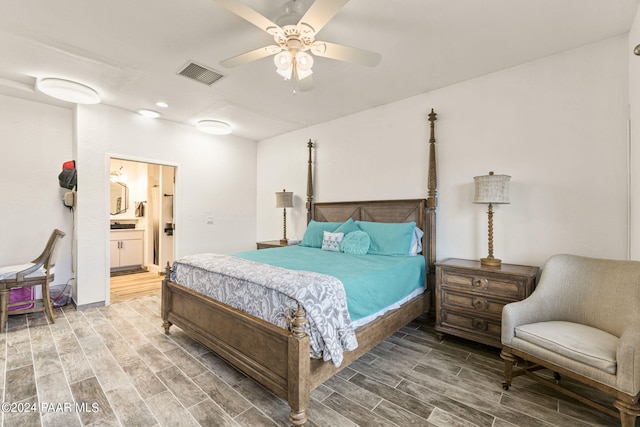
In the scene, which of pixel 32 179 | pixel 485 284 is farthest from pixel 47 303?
pixel 485 284

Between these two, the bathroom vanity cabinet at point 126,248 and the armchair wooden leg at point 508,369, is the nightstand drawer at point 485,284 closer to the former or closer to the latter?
the armchair wooden leg at point 508,369

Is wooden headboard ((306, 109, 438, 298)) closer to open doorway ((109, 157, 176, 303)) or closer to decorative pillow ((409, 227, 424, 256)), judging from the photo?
decorative pillow ((409, 227, 424, 256))

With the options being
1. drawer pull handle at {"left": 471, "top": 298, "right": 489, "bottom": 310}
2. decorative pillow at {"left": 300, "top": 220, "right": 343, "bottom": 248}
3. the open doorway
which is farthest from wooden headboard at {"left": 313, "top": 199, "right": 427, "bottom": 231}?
the open doorway

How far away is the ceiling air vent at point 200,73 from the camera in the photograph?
291cm

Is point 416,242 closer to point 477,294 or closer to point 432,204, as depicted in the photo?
point 432,204

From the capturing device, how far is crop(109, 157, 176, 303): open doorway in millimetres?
5918

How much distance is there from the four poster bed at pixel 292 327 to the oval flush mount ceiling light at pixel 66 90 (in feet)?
7.76

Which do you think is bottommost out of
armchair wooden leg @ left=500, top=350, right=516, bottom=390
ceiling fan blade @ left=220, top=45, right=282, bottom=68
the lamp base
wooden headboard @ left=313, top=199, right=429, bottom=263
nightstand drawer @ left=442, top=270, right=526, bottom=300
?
armchair wooden leg @ left=500, top=350, right=516, bottom=390

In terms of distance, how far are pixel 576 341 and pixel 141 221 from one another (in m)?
7.63

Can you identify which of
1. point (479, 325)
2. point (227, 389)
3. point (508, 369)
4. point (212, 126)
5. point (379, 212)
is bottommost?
point (227, 389)

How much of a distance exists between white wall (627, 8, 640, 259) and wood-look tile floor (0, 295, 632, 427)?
1378 mm

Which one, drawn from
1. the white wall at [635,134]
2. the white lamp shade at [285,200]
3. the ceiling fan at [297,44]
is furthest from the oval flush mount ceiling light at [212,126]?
the white wall at [635,134]

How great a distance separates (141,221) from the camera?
662 centimetres

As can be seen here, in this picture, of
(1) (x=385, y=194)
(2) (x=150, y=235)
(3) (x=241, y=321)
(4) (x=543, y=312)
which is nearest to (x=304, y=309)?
(3) (x=241, y=321)
